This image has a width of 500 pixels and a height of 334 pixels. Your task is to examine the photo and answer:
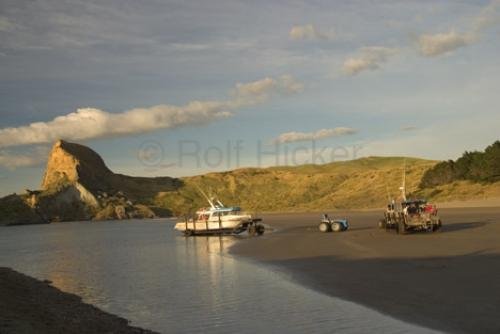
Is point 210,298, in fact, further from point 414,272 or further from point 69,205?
point 69,205

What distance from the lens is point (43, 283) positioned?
26234mm

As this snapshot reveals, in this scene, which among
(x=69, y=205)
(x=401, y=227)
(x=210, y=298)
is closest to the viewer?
(x=210, y=298)

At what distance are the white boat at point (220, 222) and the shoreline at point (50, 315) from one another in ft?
122

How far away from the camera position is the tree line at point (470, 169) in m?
84.6

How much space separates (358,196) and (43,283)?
338ft

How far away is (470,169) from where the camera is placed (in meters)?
92.7

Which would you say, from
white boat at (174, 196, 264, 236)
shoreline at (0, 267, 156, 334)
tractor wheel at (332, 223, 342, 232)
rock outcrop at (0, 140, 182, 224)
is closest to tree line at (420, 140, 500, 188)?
white boat at (174, 196, 264, 236)

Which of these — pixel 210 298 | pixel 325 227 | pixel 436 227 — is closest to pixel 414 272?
pixel 210 298

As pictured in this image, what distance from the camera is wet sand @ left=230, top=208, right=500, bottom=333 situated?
14.4 m

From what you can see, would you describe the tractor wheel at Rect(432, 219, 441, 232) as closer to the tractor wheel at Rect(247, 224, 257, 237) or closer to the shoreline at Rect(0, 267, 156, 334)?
the tractor wheel at Rect(247, 224, 257, 237)

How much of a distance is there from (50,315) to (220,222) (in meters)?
45.1

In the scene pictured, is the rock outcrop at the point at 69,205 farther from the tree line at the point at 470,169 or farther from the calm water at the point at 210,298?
the calm water at the point at 210,298

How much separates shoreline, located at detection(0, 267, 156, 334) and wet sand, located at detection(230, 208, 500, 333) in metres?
7.10

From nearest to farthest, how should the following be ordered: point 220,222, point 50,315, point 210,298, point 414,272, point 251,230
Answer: point 50,315, point 210,298, point 414,272, point 251,230, point 220,222
